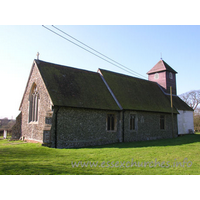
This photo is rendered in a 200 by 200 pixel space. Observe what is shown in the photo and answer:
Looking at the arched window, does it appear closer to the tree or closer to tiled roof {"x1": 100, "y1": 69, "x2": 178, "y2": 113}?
tiled roof {"x1": 100, "y1": 69, "x2": 178, "y2": 113}

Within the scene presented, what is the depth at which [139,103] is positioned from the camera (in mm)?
20938

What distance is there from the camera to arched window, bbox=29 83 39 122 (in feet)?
55.3

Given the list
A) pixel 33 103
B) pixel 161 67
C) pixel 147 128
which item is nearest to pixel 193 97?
pixel 161 67

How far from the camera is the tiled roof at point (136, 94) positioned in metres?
20.1

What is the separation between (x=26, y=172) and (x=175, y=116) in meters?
22.1

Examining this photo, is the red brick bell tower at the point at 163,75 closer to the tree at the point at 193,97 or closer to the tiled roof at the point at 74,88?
the tiled roof at the point at 74,88

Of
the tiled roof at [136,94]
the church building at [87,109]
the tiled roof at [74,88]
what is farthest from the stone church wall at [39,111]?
the tiled roof at [136,94]

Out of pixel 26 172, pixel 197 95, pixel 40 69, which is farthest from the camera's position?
pixel 197 95

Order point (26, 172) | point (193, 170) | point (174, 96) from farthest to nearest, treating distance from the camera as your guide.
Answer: point (174, 96) → point (193, 170) → point (26, 172)

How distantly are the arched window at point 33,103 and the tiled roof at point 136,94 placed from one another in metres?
7.66

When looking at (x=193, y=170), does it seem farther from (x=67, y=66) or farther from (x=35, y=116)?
(x=67, y=66)

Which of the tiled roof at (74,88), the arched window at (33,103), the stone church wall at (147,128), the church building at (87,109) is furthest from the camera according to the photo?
the stone church wall at (147,128)

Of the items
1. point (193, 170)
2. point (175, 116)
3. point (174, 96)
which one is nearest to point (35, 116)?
point (193, 170)

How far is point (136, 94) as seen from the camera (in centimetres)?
2230
